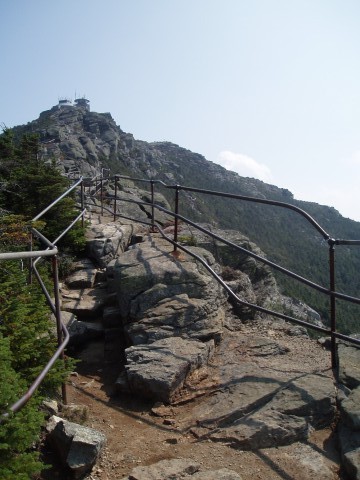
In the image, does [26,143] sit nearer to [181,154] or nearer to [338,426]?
[338,426]

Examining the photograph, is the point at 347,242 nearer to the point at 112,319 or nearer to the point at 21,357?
the point at 21,357

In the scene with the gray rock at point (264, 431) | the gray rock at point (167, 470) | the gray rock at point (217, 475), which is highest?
the gray rock at point (264, 431)

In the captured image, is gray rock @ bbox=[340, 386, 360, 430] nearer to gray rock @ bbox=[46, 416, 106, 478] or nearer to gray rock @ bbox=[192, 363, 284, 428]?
gray rock @ bbox=[192, 363, 284, 428]

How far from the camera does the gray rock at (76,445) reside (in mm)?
3098

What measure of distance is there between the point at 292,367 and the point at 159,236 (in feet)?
13.4

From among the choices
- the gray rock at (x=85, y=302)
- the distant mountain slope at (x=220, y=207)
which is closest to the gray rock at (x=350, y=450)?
the gray rock at (x=85, y=302)

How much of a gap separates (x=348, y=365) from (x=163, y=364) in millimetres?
1786

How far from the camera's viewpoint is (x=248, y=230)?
100062 mm

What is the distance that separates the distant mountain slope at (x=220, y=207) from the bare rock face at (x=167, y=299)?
59.6 m

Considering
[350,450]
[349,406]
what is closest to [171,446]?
[350,450]

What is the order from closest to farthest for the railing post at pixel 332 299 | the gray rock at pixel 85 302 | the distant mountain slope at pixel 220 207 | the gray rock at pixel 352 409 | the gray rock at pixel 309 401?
the gray rock at pixel 352 409, the gray rock at pixel 309 401, the railing post at pixel 332 299, the gray rock at pixel 85 302, the distant mountain slope at pixel 220 207

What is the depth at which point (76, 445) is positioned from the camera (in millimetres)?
3174

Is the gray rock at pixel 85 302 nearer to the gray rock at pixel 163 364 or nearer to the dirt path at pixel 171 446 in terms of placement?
the dirt path at pixel 171 446

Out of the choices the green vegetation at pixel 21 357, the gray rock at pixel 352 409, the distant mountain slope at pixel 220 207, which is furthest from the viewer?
the distant mountain slope at pixel 220 207
